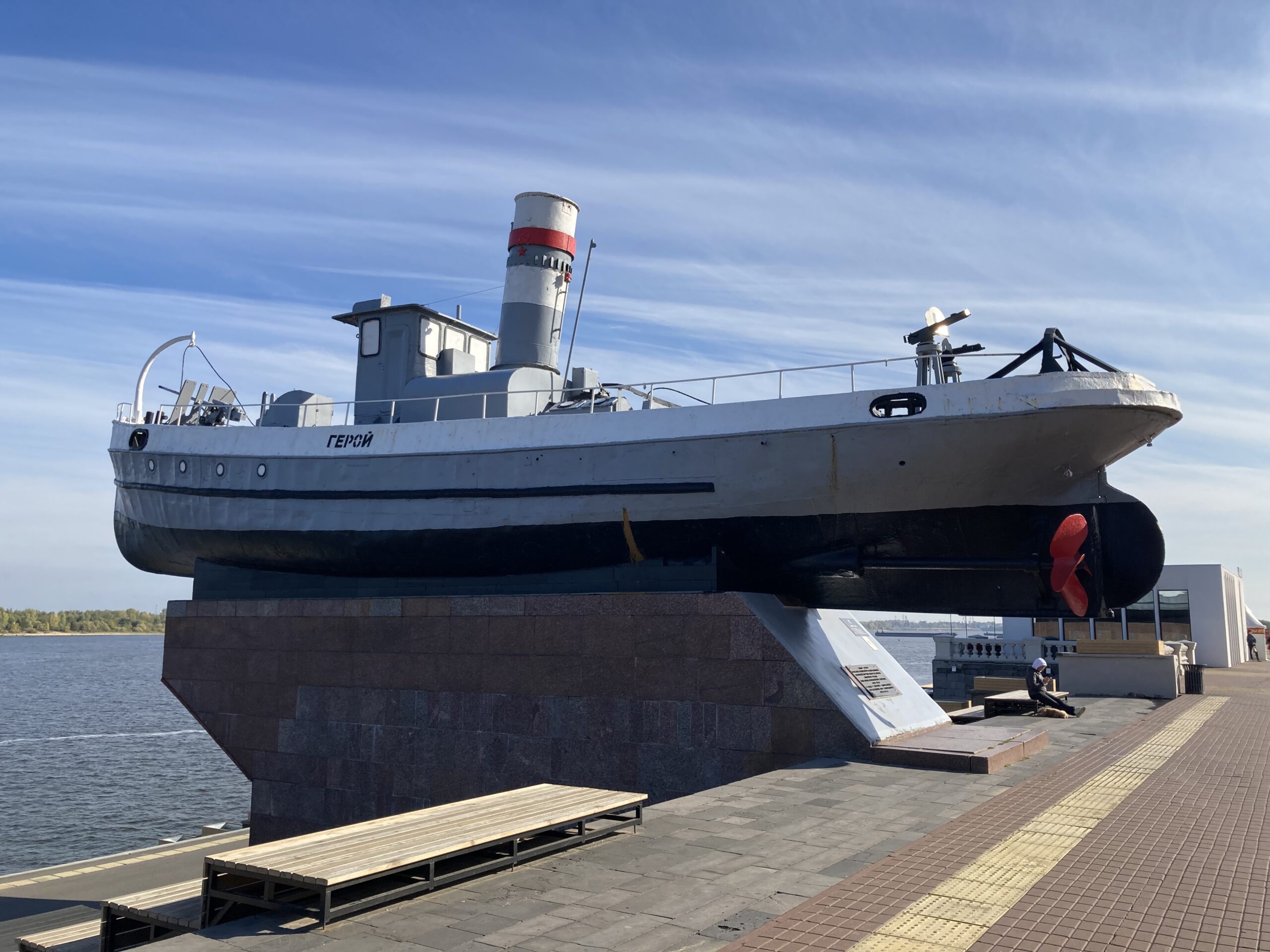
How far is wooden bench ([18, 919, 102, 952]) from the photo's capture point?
8875 millimetres

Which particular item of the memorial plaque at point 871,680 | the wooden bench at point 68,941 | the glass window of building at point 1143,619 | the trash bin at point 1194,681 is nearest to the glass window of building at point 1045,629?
the glass window of building at point 1143,619

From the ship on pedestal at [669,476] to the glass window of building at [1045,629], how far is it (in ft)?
97.2

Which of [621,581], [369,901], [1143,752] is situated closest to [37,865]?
[621,581]

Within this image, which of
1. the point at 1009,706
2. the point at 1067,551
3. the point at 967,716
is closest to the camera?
the point at 1067,551

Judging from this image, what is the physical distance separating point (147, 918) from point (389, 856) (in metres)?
3.54

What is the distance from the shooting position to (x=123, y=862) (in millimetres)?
19984

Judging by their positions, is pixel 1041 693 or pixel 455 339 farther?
pixel 455 339

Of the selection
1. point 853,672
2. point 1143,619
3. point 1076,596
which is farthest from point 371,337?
point 1143,619

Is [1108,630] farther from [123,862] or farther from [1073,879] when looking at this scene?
[1073,879]

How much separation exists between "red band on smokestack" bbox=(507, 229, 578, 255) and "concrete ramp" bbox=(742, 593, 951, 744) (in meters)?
8.24

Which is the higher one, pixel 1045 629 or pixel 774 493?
pixel 774 493

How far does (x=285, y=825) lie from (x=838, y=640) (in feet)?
31.3

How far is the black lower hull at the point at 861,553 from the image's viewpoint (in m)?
12.5

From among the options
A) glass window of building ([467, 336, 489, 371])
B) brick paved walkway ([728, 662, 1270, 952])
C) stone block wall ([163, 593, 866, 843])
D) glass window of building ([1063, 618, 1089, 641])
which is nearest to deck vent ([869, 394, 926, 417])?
stone block wall ([163, 593, 866, 843])
